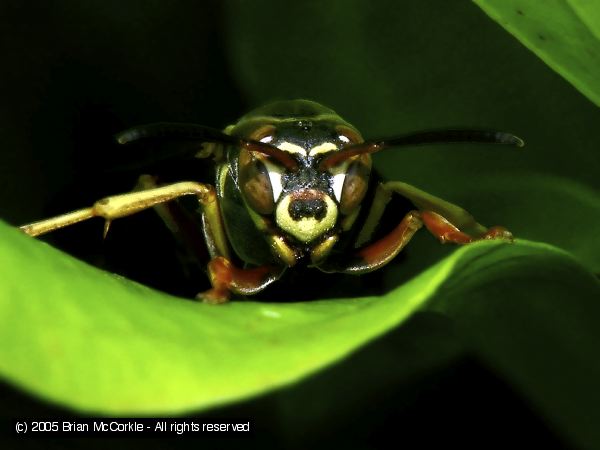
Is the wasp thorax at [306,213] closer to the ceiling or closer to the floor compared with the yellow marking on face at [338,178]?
closer to the floor

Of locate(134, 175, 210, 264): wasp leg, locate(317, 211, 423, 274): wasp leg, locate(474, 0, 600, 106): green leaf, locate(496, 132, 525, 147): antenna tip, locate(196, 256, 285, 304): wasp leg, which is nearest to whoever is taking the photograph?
locate(474, 0, 600, 106): green leaf

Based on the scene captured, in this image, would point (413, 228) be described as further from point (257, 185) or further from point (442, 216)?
point (257, 185)

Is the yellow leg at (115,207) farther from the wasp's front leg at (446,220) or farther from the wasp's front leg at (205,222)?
the wasp's front leg at (446,220)

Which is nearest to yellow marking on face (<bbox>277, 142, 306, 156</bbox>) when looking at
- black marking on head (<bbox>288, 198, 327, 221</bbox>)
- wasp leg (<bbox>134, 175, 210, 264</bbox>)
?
black marking on head (<bbox>288, 198, 327, 221</bbox>)

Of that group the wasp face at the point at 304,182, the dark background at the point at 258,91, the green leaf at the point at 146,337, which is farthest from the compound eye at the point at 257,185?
the green leaf at the point at 146,337

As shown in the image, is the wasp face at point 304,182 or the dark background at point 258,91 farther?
the dark background at point 258,91

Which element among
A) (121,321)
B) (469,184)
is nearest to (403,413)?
(469,184)

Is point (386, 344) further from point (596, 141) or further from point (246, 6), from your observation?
point (246, 6)

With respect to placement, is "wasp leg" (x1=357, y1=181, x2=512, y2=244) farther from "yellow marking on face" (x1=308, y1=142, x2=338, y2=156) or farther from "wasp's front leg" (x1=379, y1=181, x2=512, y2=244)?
"yellow marking on face" (x1=308, y1=142, x2=338, y2=156)
